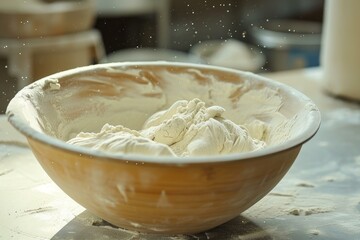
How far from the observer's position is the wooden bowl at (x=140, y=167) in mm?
826

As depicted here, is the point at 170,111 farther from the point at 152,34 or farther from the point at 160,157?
the point at 152,34

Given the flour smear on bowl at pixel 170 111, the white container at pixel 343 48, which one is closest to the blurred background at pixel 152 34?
the white container at pixel 343 48

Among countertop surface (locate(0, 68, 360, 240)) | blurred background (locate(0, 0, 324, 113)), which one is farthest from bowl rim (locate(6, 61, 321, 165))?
blurred background (locate(0, 0, 324, 113))

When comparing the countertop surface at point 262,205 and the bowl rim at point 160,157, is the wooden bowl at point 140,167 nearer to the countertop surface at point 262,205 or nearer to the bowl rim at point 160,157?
the bowl rim at point 160,157

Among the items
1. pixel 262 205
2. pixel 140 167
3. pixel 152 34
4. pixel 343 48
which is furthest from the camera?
pixel 152 34

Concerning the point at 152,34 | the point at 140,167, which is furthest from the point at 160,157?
the point at 152,34

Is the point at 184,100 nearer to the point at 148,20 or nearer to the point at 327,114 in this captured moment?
the point at 327,114

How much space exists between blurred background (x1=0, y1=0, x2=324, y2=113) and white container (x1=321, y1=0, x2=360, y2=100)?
0.90ft

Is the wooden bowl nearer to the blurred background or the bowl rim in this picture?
the bowl rim

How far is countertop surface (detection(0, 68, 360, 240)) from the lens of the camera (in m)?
1.02

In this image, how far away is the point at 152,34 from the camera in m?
3.78

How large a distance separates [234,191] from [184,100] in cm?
37

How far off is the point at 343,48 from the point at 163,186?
1104mm

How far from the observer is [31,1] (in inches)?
112
